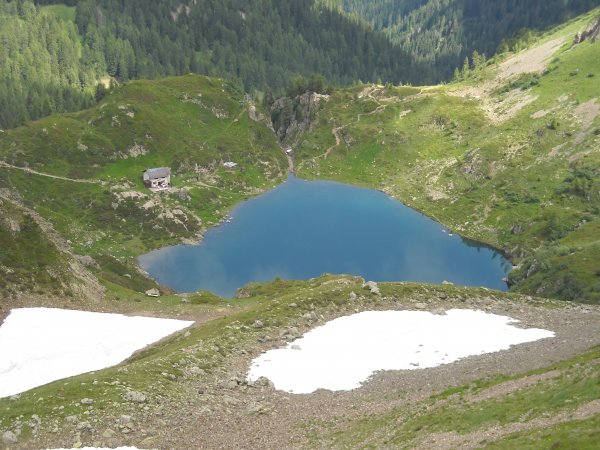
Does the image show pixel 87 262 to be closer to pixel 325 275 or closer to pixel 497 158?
pixel 325 275

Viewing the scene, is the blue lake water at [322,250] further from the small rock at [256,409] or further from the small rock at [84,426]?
the small rock at [84,426]

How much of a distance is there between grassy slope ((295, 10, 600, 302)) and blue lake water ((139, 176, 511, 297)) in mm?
7653

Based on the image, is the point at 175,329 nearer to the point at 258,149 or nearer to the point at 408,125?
the point at 258,149

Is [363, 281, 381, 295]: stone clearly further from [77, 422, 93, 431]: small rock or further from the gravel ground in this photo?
[77, 422, 93, 431]: small rock

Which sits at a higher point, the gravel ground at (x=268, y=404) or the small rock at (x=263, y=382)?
the gravel ground at (x=268, y=404)

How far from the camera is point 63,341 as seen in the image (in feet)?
157

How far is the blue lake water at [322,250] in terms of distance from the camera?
104 metres

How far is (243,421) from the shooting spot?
34344 millimetres

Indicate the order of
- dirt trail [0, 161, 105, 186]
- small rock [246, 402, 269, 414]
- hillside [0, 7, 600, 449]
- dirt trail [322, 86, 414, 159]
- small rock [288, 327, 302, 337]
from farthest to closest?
dirt trail [322, 86, 414, 159] → dirt trail [0, 161, 105, 186] → small rock [288, 327, 302, 337] → small rock [246, 402, 269, 414] → hillside [0, 7, 600, 449]

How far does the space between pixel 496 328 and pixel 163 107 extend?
13595cm

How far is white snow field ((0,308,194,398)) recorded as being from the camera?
42344mm

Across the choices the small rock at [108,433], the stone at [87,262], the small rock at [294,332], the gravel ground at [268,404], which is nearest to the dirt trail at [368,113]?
the stone at [87,262]

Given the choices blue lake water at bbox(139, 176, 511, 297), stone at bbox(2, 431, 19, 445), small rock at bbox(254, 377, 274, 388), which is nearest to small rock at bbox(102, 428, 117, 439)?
stone at bbox(2, 431, 19, 445)

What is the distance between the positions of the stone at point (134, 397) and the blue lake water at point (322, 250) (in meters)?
60.9
